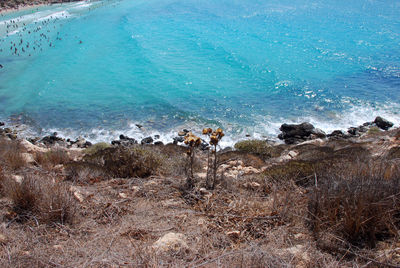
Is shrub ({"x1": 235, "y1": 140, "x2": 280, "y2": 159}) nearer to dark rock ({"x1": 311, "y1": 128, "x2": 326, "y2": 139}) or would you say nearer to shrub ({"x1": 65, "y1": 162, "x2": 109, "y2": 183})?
dark rock ({"x1": 311, "y1": 128, "x2": 326, "y2": 139})

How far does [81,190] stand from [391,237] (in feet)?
14.9

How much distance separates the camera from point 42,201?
4004 millimetres

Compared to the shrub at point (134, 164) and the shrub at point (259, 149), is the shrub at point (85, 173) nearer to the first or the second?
the shrub at point (134, 164)

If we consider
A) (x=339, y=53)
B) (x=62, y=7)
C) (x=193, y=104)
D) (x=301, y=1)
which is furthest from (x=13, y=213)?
(x=62, y=7)

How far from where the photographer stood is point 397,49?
25375 millimetres

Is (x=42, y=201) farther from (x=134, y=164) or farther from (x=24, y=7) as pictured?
(x=24, y=7)

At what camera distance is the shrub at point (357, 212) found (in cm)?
336

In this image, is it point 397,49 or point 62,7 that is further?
point 62,7

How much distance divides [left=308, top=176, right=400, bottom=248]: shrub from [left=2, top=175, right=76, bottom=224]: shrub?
10.5ft

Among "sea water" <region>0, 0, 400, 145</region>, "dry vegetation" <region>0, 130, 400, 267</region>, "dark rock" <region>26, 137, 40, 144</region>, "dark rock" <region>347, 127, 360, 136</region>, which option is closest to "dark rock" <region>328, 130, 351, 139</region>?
"dark rock" <region>347, 127, 360, 136</region>

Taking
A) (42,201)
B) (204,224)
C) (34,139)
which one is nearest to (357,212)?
(204,224)

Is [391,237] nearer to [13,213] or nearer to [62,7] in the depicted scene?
[13,213]

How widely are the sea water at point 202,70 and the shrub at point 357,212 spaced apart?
37.0 feet

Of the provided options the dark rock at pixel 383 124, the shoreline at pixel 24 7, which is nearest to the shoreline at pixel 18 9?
the shoreline at pixel 24 7
